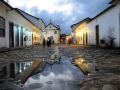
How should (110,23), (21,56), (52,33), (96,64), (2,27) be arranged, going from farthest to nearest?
(52,33) < (110,23) < (2,27) < (21,56) < (96,64)

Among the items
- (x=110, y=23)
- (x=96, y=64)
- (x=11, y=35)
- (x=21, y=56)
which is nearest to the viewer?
(x=96, y=64)

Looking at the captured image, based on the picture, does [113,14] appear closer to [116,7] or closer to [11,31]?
[116,7]

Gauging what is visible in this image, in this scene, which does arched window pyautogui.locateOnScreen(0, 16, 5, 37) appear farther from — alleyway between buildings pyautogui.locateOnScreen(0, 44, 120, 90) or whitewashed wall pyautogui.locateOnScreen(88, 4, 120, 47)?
whitewashed wall pyautogui.locateOnScreen(88, 4, 120, 47)

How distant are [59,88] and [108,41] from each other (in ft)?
51.9

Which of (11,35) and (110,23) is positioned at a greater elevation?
(110,23)

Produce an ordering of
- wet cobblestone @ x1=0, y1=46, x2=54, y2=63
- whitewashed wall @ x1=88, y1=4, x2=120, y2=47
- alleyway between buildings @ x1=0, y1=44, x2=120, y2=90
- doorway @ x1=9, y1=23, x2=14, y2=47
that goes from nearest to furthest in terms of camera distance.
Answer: alleyway between buildings @ x1=0, y1=44, x2=120, y2=90 → wet cobblestone @ x1=0, y1=46, x2=54, y2=63 → whitewashed wall @ x1=88, y1=4, x2=120, y2=47 → doorway @ x1=9, y1=23, x2=14, y2=47

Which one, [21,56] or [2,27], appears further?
[2,27]

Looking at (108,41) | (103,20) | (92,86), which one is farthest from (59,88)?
(103,20)

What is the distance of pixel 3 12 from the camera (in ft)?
50.1

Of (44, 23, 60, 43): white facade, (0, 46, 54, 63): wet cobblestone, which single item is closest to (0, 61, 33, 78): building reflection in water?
(0, 46, 54, 63): wet cobblestone

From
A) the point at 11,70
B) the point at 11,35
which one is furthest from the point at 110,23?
the point at 11,70

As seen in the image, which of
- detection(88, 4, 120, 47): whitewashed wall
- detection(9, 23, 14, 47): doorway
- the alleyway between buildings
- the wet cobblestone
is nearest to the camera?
the alleyway between buildings

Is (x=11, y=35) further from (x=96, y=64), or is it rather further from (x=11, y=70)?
(x=96, y=64)

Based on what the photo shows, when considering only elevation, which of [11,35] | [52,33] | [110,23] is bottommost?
[11,35]
